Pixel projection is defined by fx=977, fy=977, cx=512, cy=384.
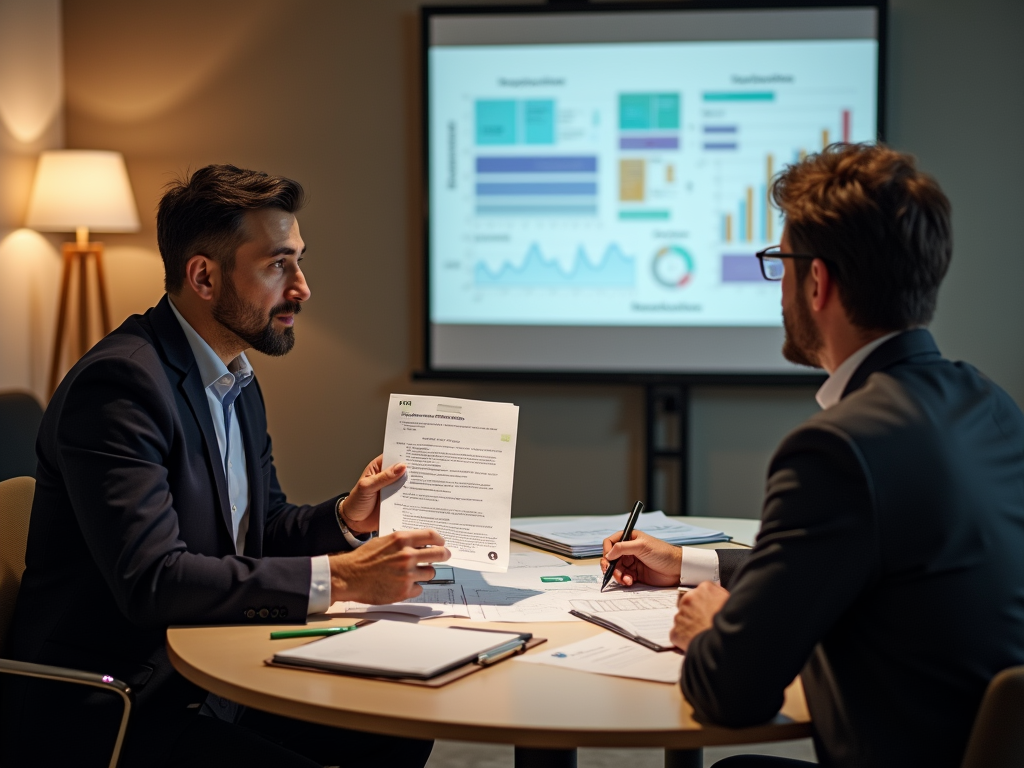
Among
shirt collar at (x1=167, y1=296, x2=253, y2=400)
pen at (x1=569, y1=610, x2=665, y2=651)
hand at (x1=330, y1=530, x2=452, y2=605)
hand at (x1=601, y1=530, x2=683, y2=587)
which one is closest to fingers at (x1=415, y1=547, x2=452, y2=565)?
hand at (x1=330, y1=530, x2=452, y2=605)

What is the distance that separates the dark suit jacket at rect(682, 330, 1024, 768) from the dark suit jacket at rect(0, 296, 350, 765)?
0.73m

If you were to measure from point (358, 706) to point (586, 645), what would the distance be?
0.39 meters

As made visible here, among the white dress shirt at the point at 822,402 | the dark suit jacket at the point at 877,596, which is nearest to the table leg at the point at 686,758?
the white dress shirt at the point at 822,402

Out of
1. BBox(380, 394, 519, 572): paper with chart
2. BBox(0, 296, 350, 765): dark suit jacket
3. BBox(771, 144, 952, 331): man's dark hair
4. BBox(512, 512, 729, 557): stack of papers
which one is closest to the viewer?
BBox(771, 144, 952, 331): man's dark hair

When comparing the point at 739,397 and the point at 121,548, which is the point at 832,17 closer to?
the point at 739,397

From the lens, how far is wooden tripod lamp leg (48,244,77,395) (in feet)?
12.3

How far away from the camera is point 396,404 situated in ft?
5.68

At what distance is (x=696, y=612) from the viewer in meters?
1.38

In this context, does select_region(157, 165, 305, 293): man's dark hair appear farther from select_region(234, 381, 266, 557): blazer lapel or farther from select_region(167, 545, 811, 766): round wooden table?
select_region(167, 545, 811, 766): round wooden table

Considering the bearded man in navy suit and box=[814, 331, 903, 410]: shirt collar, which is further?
the bearded man in navy suit

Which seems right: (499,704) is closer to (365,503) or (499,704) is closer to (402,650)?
(402,650)

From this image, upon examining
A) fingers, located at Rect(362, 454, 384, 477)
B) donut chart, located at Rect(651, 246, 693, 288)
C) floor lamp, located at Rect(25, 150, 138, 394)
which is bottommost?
fingers, located at Rect(362, 454, 384, 477)

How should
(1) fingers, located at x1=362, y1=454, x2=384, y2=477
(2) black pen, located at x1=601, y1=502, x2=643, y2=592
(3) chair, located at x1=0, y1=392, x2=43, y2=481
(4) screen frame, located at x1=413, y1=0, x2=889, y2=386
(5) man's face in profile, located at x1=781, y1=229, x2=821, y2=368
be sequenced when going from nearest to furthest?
(5) man's face in profile, located at x1=781, y1=229, x2=821, y2=368 → (2) black pen, located at x1=601, y1=502, x2=643, y2=592 → (1) fingers, located at x1=362, y1=454, x2=384, y2=477 → (3) chair, located at x1=0, y1=392, x2=43, y2=481 → (4) screen frame, located at x1=413, y1=0, x2=889, y2=386

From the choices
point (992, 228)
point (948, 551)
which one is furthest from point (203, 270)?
point (992, 228)
